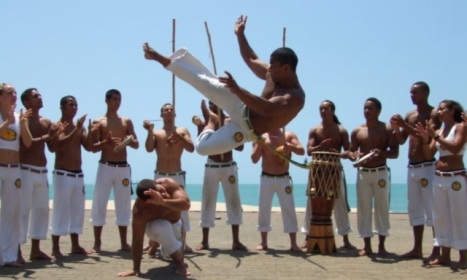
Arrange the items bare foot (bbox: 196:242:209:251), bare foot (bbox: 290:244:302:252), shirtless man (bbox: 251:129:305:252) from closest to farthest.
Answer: bare foot (bbox: 290:244:302:252) < bare foot (bbox: 196:242:209:251) < shirtless man (bbox: 251:129:305:252)

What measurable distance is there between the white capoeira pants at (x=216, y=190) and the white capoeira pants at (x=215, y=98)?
3565mm

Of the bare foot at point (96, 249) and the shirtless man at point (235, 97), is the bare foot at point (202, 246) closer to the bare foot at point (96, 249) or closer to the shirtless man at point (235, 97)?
the bare foot at point (96, 249)

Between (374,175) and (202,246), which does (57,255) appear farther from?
(374,175)

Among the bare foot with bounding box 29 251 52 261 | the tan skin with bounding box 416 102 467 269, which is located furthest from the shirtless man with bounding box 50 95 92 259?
the tan skin with bounding box 416 102 467 269

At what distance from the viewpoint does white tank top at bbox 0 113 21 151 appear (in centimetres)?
848

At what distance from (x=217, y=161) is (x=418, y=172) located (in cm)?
321

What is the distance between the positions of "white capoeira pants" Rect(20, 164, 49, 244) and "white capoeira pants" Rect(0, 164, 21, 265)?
1.05 ft

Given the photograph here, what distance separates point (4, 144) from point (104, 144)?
1.80 m

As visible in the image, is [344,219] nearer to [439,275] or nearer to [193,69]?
[439,275]

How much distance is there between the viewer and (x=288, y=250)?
10.4 metres

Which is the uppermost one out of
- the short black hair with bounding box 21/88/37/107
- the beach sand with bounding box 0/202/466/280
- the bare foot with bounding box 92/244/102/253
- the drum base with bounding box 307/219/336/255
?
the short black hair with bounding box 21/88/37/107

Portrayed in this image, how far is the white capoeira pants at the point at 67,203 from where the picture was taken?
31.7ft

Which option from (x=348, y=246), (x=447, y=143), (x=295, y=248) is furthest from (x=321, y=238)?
(x=447, y=143)

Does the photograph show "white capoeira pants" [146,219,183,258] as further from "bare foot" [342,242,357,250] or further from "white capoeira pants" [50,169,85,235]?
"bare foot" [342,242,357,250]
